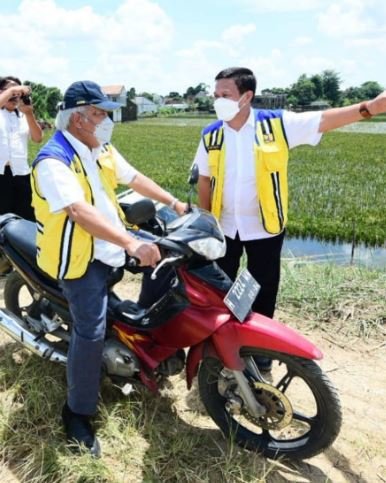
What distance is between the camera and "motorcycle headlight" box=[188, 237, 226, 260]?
2219 millimetres

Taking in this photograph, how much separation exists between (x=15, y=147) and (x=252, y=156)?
2832 mm

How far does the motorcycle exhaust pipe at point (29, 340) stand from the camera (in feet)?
9.62

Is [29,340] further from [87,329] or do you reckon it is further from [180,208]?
[180,208]

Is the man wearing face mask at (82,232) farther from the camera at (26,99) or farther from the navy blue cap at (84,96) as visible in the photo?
the camera at (26,99)

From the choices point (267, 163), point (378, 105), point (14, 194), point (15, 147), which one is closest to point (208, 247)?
point (267, 163)

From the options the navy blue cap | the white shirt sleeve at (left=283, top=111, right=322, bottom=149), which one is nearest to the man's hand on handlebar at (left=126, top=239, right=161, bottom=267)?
the navy blue cap

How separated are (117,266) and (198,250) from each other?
20.4 inches

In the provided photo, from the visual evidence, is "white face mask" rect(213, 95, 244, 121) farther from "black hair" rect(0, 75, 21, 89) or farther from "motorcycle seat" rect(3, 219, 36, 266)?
"black hair" rect(0, 75, 21, 89)

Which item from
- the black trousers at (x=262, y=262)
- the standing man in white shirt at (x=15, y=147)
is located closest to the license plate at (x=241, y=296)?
the black trousers at (x=262, y=262)

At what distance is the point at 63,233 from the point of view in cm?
233

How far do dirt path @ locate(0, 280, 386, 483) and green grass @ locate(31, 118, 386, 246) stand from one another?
15.8 ft

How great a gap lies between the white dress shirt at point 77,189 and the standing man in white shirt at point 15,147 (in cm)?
238

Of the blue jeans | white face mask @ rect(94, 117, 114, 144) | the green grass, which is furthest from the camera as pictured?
the green grass

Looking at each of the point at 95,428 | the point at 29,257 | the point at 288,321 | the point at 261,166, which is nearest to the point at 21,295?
the point at 29,257
